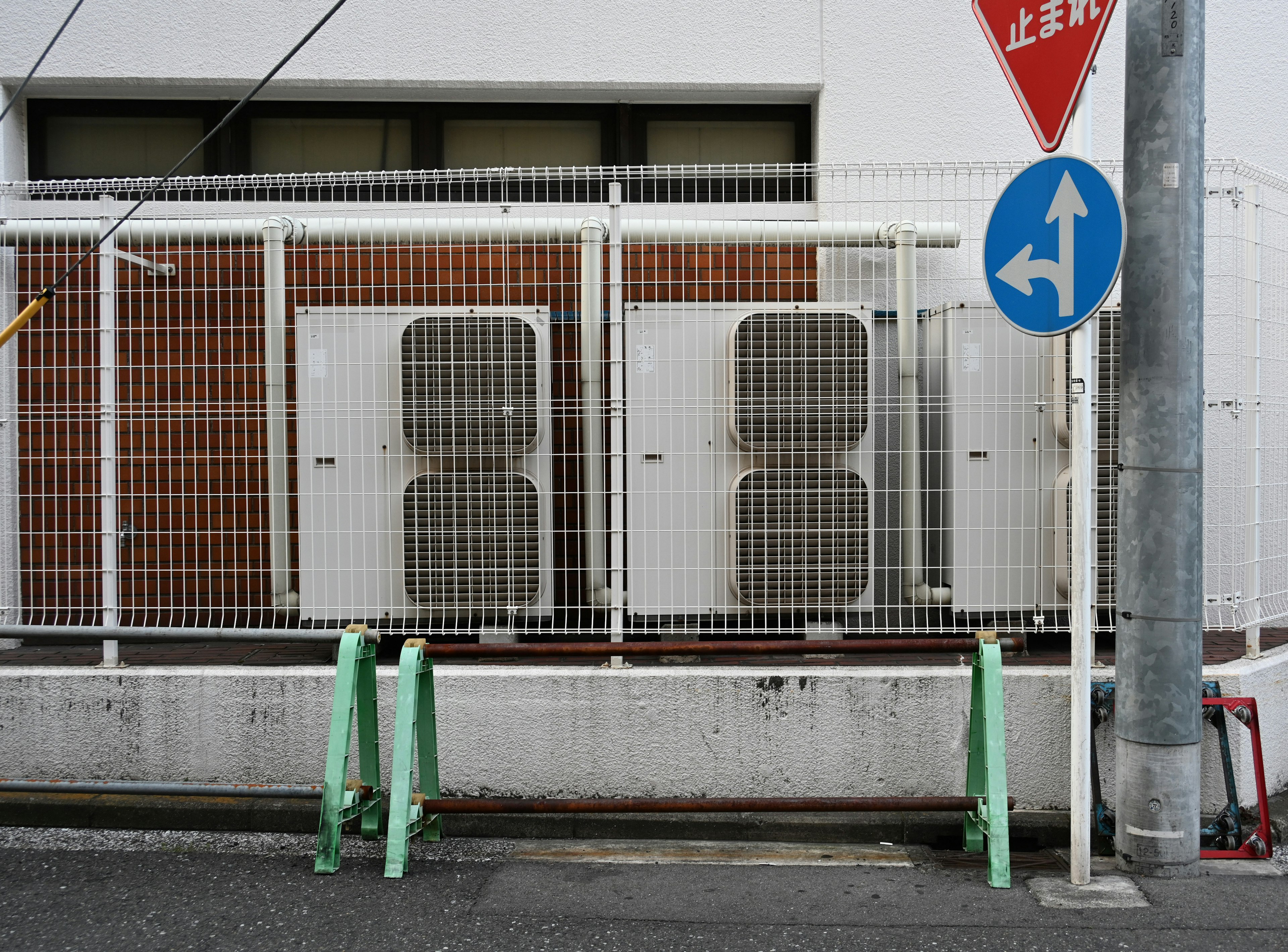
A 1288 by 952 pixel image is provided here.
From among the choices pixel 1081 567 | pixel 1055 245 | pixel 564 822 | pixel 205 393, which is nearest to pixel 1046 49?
pixel 1055 245

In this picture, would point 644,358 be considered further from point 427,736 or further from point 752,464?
point 427,736

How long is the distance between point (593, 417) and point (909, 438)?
5.15 ft

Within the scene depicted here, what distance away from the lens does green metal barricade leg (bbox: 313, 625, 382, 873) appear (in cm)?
381

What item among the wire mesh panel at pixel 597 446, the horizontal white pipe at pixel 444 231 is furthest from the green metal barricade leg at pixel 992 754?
the horizontal white pipe at pixel 444 231

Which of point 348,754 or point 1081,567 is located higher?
point 1081,567

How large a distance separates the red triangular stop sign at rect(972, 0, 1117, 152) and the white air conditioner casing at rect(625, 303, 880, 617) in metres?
1.37

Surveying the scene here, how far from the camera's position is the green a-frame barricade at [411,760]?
372 centimetres

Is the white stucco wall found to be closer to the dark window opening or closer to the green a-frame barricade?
the dark window opening

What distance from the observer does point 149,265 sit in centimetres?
491

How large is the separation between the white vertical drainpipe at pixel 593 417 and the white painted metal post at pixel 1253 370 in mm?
2972

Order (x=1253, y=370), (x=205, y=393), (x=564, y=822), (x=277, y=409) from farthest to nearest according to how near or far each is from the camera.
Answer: (x=205, y=393) < (x=277, y=409) < (x=1253, y=370) < (x=564, y=822)

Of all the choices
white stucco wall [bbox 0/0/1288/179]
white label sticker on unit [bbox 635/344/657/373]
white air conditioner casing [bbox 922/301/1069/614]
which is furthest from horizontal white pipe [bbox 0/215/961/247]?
white stucco wall [bbox 0/0/1288/179]

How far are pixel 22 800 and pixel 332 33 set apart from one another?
4.63 metres

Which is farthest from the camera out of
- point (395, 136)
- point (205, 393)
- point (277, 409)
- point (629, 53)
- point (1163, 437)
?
point (395, 136)
